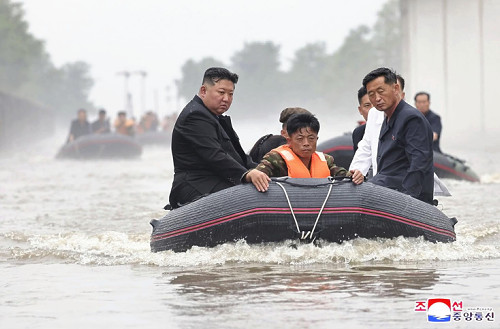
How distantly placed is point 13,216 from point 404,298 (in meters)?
8.63

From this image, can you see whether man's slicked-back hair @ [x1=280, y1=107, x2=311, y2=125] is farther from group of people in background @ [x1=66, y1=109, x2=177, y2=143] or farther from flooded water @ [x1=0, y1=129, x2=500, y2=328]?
group of people in background @ [x1=66, y1=109, x2=177, y2=143]

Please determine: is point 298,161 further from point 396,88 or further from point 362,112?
point 362,112

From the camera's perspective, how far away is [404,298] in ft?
19.6

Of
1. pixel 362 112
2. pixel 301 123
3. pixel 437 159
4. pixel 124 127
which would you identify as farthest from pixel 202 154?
pixel 124 127

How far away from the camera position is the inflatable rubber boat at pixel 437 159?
15.7 meters

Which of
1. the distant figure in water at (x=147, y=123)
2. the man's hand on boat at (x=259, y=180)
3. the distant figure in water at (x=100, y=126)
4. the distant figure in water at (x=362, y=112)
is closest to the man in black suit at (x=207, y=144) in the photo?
the man's hand on boat at (x=259, y=180)

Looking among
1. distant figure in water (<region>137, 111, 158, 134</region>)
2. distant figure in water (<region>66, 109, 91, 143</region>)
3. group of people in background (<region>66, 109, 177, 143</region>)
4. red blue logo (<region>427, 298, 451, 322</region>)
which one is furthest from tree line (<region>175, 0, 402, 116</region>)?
red blue logo (<region>427, 298, 451, 322</region>)

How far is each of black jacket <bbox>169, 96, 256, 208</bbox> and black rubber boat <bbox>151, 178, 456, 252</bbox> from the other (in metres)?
0.41

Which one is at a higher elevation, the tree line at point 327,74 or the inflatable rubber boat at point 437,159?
the tree line at point 327,74

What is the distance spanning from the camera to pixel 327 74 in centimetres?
15150

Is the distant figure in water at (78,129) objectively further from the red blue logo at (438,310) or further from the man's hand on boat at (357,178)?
the red blue logo at (438,310)

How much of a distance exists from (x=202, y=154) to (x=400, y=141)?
152 cm

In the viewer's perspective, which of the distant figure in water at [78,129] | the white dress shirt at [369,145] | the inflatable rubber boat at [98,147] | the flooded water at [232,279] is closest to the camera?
the flooded water at [232,279]

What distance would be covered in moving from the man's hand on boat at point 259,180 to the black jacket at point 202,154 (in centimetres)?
54
